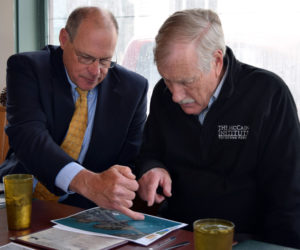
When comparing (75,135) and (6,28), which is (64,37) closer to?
(75,135)

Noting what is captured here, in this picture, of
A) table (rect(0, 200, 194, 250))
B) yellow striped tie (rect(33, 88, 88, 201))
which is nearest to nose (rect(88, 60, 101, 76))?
yellow striped tie (rect(33, 88, 88, 201))

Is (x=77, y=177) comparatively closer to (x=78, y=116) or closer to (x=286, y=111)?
(x=78, y=116)

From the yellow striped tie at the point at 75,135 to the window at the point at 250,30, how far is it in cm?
116

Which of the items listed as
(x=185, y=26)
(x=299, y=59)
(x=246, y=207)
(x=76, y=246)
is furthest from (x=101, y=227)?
(x=299, y=59)

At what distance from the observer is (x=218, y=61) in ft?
5.70

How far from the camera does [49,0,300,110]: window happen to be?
260cm

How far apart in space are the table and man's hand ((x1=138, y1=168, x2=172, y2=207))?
0.78 feet

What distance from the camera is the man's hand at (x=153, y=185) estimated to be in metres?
1.58

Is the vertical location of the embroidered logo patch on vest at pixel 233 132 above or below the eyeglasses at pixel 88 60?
below

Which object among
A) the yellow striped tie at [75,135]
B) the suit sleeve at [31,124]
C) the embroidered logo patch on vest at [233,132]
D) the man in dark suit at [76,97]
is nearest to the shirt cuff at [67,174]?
the suit sleeve at [31,124]

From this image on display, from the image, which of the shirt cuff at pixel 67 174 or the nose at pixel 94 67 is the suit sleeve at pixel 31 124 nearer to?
the shirt cuff at pixel 67 174

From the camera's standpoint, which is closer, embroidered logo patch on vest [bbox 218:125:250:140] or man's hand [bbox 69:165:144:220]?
man's hand [bbox 69:165:144:220]

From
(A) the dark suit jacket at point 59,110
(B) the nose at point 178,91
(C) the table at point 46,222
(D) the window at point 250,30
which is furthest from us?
(D) the window at point 250,30

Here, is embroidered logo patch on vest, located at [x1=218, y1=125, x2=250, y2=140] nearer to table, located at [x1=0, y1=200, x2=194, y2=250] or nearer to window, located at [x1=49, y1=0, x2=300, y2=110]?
table, located at [x1=0, y1=200, x2=194, y2=250]
